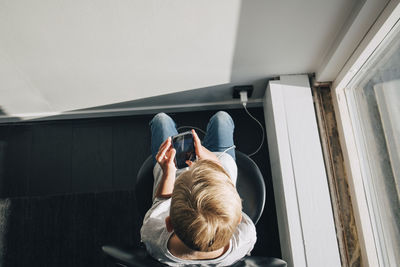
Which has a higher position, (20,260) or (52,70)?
(52,70)

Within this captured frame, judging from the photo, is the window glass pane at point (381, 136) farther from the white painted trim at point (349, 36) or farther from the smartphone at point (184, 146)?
the smartphone at point (184, 146)

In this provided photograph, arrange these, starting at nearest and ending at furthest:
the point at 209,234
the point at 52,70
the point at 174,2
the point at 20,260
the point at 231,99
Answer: the point at 209,234, the point at 174,2, the point at 52,70, the point at 20,260, the point at 231,99

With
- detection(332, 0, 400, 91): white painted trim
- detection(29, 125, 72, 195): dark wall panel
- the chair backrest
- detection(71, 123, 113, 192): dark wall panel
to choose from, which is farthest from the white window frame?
detection(29, 125, 72, 195): dark wall panel

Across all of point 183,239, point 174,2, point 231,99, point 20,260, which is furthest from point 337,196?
point 20,260

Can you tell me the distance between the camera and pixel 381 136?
1104 millimetres

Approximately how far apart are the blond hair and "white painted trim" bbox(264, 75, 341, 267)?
649mm

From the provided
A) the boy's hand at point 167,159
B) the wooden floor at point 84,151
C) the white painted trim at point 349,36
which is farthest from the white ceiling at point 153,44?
the boy's hand at point 167,159

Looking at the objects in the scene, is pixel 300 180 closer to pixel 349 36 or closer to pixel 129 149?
pixel 349 36

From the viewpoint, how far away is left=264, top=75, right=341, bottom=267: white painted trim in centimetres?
122

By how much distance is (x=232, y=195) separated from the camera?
0.72 meters

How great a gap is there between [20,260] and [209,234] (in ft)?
4.35

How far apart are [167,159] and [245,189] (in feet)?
1.27

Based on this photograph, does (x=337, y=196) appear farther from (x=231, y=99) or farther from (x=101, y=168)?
(x=101, y=168)

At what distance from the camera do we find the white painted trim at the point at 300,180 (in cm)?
122
